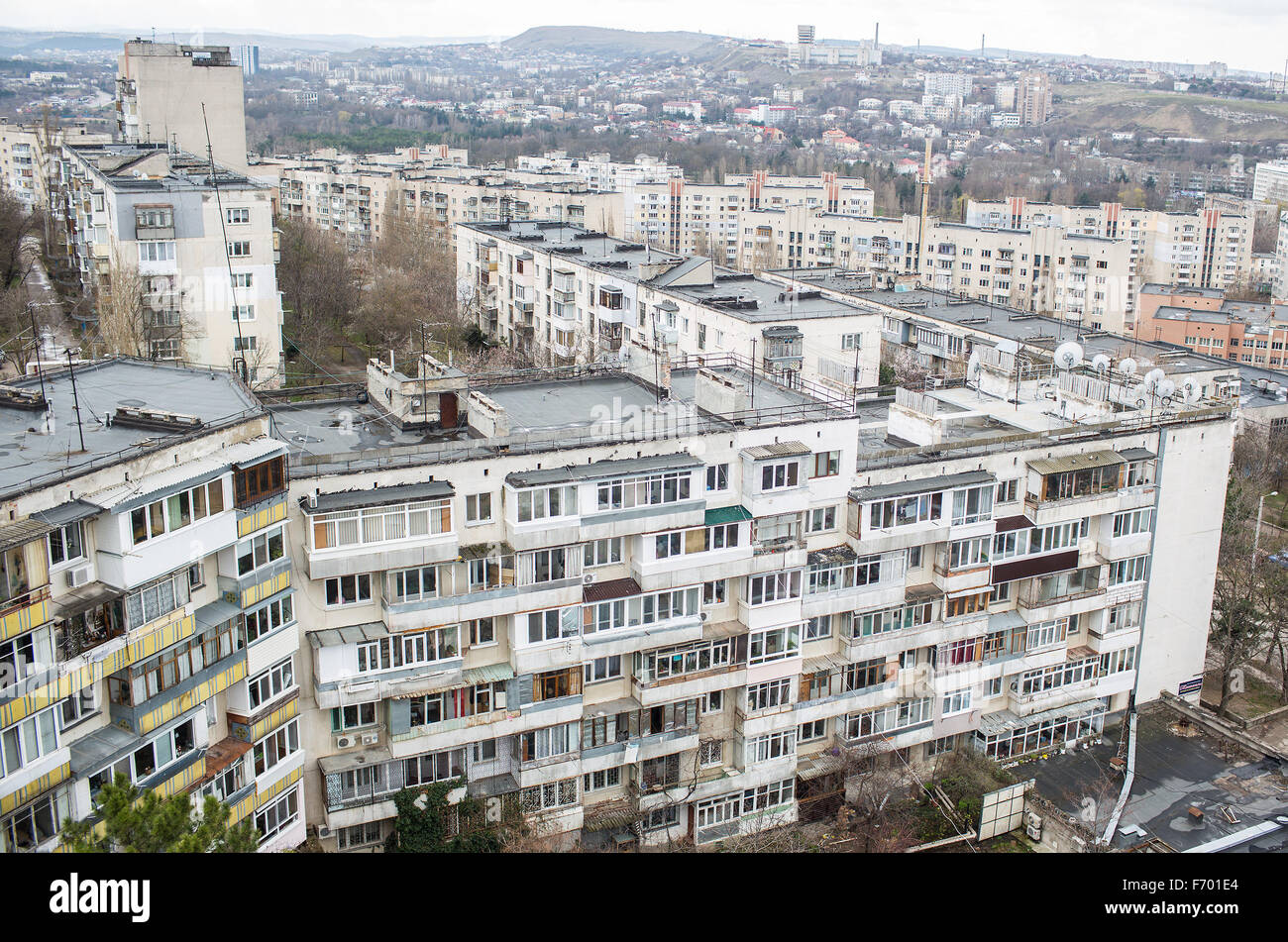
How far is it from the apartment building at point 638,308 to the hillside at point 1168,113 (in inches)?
3672

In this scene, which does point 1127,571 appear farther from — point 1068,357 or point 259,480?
point 259,480

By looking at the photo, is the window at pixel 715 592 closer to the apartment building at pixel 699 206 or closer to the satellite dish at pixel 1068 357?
the satellite dish at pixel 1068 357

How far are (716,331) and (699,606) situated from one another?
40.0 feet

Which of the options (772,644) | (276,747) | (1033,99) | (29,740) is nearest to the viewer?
(29,740)

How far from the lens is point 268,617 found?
1078 centimetres

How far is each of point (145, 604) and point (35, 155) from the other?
40.8 m

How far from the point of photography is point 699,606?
13344 mm

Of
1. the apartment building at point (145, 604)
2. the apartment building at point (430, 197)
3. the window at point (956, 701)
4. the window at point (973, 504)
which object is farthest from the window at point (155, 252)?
the apartment building at point (430, 197)

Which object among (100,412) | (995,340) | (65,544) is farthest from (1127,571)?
(995,340)

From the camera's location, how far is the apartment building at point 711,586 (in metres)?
11.9

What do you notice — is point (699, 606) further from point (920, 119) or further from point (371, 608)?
point (920, 119)

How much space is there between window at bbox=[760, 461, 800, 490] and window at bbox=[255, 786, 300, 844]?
19.7ft

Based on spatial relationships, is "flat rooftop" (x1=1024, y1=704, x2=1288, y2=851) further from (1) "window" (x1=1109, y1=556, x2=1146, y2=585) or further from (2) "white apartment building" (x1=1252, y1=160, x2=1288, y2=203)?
(2) "white apartment building" (x1=1252, y1=160, x2=1288, y2=203)
